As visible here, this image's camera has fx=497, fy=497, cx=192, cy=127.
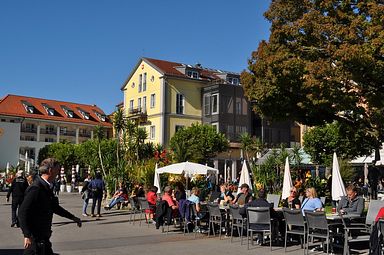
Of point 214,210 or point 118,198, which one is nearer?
point 214,210

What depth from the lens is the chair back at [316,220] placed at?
389 inches

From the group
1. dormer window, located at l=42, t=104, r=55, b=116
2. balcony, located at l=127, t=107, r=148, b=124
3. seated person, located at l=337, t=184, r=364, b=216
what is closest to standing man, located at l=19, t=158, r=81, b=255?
seated person, located at l=337, t=184, r=364, b=216

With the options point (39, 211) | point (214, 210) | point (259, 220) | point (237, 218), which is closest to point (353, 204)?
point (259, 220)

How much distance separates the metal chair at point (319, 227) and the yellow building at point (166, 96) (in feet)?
146

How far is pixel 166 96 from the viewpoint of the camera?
5538 centimetres

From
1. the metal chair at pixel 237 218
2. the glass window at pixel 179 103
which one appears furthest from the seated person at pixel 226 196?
the glass window at pixel 179 103

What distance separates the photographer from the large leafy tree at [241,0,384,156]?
12.8m

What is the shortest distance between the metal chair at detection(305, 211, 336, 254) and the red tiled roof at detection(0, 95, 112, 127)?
7108 cm

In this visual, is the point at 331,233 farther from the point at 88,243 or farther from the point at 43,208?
the point at 43,208

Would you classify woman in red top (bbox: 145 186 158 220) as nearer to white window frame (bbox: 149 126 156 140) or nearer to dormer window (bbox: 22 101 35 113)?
white window frame (bbox: 149 126 156 140)

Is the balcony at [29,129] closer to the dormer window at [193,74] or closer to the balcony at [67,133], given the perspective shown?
the balcony at [67,133]

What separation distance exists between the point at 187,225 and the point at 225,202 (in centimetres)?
168

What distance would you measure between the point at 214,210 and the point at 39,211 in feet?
26.0

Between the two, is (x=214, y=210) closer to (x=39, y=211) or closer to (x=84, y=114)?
(x=39, y=211)
